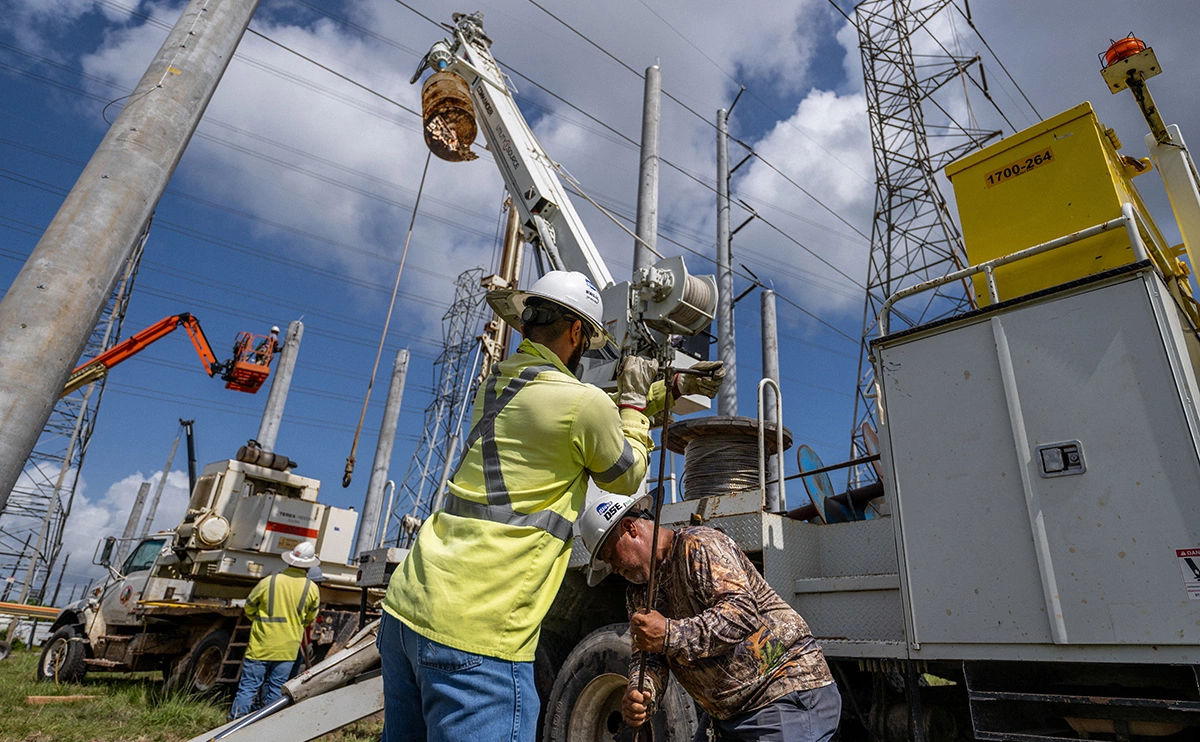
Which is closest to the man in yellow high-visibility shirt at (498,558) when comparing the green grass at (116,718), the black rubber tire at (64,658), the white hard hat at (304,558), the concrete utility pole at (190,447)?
the green grass at (116,718)

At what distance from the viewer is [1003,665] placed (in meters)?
3.38

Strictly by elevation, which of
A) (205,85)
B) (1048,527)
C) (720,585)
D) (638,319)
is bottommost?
(720,585)

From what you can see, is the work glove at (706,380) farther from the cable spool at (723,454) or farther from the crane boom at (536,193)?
the crane boom at (536,193)

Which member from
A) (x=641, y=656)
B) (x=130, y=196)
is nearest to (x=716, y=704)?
(x=641, y=656)

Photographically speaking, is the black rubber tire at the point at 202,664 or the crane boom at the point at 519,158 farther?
the black rubber tire at the point at 202,664

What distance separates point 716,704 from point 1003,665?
5.42ft

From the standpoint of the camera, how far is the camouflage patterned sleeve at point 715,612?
2545 millimetres

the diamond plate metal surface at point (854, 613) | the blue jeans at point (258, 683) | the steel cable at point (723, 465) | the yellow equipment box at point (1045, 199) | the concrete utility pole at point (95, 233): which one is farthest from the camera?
the blue jeans at point (258, 683)

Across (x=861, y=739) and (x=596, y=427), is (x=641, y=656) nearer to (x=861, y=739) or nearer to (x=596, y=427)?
(x=596, y=427)

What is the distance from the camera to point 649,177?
1043cm

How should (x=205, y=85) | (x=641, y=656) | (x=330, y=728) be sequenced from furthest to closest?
1. (x=330, y=728)
2. (x=205, y=85)
3. (x=641, y=656)

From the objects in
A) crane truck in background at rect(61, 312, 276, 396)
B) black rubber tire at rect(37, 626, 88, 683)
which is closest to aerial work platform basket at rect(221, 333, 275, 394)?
crane truck in background at rect(61, 312, 276, 396)

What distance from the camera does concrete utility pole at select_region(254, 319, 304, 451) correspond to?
55.3ft

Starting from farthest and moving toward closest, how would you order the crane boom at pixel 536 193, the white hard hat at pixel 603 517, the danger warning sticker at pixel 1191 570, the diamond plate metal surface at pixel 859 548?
the crane boom at pixel 536 193
the diamond plate metal surface at pixel 859 548
the white hard hat at pixel 603 517
the danger warning sticker at pixel 1191 570
